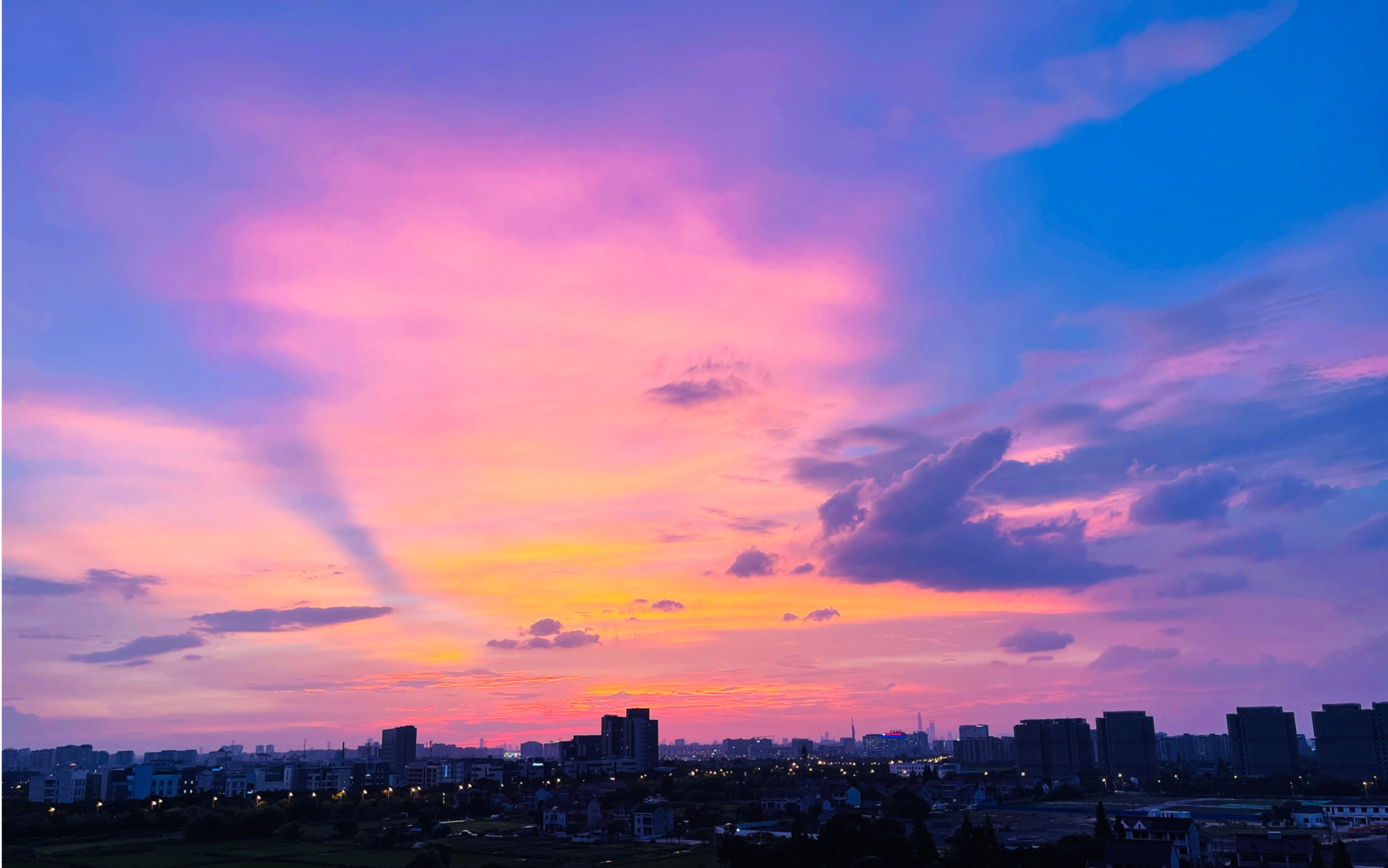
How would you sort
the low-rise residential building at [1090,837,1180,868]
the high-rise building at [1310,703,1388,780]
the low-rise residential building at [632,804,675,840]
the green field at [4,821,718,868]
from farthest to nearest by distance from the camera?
1. the high-rise building at [1310,703,1388,780]
2. the low-rise residential building at [632,804,675,840]
3. the green field at [4,821,718,868]
4. the low-rise residential building at [1090,837,1180,868]

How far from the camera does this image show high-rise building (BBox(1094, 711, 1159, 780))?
15862cm

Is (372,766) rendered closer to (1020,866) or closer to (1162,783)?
(1162,783)

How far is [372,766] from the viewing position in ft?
543

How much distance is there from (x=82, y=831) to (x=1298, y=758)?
176513mm

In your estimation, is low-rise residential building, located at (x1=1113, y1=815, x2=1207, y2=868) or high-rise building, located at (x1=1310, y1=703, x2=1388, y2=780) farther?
high-rise building, located at (x1=1310, y1=703, x2=1388, y2=780)

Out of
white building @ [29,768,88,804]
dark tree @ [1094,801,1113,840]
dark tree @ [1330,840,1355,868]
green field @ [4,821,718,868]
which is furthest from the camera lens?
white building @ [29,768,88,804]

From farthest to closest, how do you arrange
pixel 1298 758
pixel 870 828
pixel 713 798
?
pixel 1298 758
pixel 713 798
pixel 870 828

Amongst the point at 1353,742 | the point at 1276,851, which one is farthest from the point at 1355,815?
the point at 1353,742

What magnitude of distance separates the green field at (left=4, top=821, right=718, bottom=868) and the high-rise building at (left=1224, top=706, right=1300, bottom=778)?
132 metres

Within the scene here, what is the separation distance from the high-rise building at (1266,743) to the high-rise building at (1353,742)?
723 cm

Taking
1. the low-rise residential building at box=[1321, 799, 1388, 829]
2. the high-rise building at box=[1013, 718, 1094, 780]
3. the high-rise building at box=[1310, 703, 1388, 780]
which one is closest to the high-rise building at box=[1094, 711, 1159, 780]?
the high-rise building at box=[1013, 718, 1094, 780]

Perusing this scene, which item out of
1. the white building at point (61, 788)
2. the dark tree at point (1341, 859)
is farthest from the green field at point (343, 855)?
the white building at point (61, 788)

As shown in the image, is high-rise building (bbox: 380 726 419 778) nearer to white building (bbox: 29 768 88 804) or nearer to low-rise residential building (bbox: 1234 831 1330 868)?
white building (bbox: 29 768 88 804)

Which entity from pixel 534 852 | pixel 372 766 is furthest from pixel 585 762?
pixel 534 852
